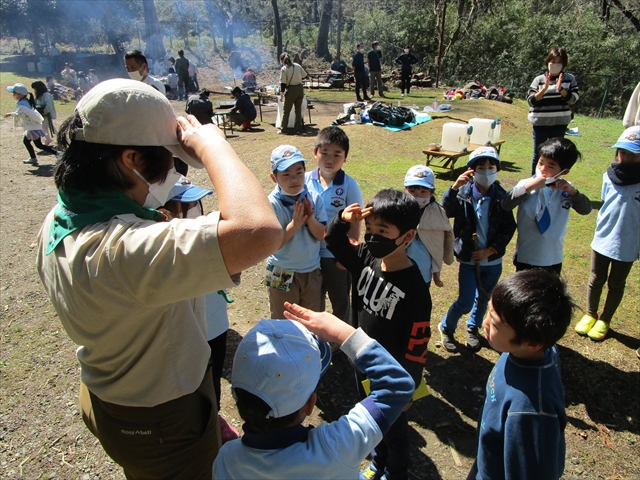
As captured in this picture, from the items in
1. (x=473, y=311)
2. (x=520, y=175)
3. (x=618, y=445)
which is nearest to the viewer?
(x=618, y=445)

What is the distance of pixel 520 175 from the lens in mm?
8688

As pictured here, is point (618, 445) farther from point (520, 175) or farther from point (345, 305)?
point (520, 175)

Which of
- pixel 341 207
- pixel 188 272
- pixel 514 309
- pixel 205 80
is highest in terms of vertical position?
pixel 188 272

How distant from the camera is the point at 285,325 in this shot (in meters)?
1.44

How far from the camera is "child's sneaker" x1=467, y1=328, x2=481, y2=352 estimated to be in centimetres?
371

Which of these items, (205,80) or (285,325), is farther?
(205,80)

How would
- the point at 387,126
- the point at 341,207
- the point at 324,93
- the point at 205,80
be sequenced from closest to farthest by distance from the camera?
1. the point at 341,207
2. the point at 387,126
3. the point at 324,93
4. the point at 205,80

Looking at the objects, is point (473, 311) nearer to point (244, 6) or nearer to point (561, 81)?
point (561, 81)

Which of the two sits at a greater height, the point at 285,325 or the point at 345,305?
the point at 285,325

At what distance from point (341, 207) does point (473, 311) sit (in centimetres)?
152

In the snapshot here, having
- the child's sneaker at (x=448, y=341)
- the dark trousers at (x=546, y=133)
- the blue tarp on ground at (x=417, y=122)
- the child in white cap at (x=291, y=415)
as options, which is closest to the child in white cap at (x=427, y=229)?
the child's sneaker at (x=448, y=341)

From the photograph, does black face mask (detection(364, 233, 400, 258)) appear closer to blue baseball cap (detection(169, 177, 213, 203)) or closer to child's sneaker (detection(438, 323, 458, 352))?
blue baseball cap (detection(169, 177, 213, 203))

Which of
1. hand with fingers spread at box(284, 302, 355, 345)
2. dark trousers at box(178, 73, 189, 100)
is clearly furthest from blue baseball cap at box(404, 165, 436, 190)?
dark trousers at box(178, 73, 189, 100)

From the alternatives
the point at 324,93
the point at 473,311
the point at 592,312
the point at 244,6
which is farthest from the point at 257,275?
the point at 244,6
